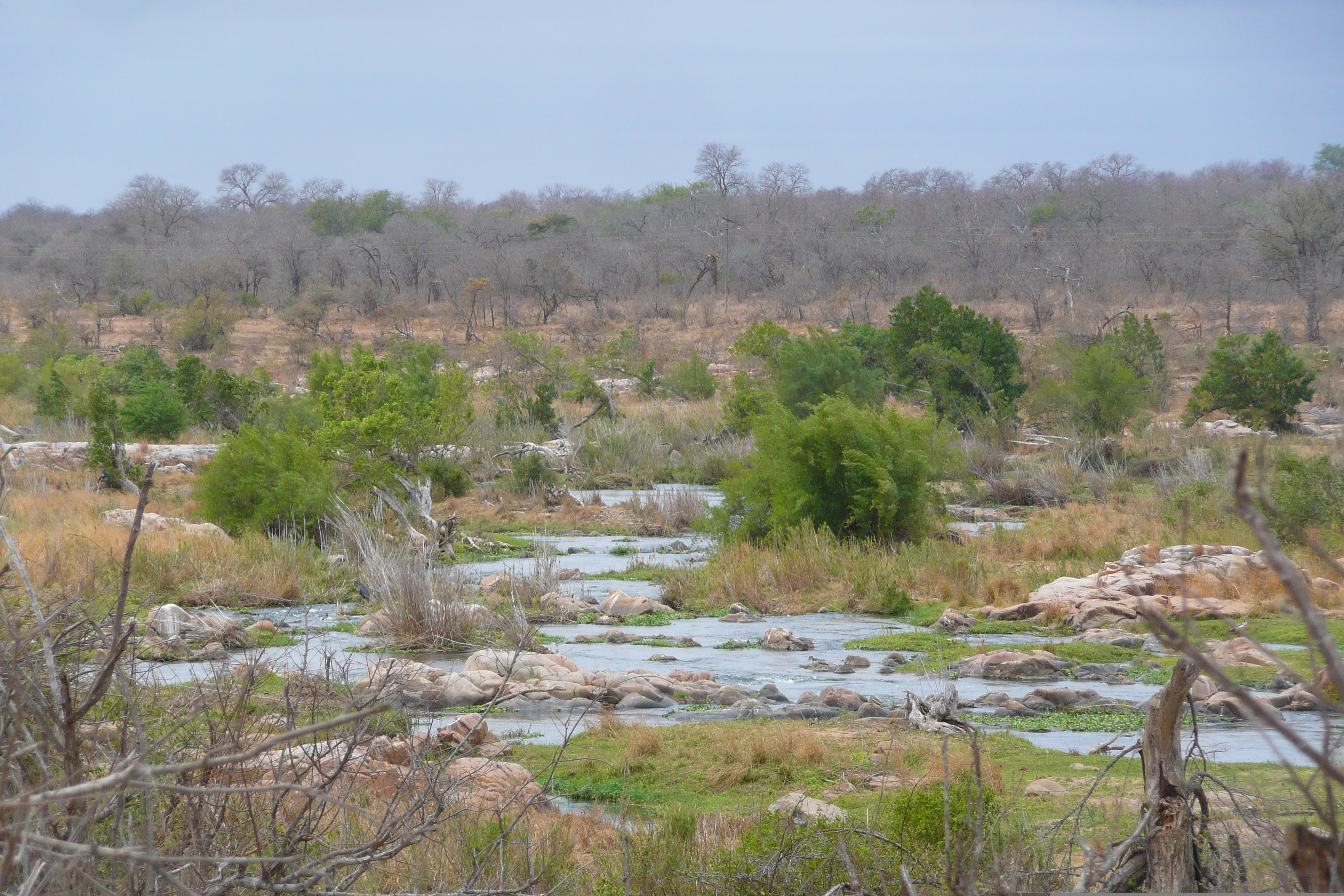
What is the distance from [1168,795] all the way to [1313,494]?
493 inches

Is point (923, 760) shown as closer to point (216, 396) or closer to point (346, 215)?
point (216, 396)

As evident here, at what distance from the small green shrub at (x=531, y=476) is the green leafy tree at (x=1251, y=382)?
14486 mm

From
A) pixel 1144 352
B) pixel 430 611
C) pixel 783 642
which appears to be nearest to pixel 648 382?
pixel 1144 352

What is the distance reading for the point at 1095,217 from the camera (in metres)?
64.4

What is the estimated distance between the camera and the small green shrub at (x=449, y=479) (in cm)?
2094

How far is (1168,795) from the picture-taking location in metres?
3.10

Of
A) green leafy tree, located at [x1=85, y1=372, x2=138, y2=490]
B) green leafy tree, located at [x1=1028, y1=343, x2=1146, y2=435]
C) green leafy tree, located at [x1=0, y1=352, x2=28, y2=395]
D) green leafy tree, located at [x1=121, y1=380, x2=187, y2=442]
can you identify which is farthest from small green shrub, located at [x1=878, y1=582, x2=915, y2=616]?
green leafy tree, located at [x1=0, y1=352, x2=28, y2=395]

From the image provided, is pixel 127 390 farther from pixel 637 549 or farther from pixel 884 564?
pixel 884 564

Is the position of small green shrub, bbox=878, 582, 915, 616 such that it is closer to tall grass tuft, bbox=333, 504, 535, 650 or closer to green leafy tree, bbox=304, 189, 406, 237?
tall grass tuft, bbox=333, 504, 535, 650

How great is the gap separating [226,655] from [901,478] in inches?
357

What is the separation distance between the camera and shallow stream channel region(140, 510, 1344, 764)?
7.00 m

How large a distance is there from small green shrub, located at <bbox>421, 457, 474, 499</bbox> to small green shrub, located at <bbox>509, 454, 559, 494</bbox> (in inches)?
37.4

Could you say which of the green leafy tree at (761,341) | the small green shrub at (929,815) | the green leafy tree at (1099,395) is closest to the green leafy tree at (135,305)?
the green leafy tree at (761,341)

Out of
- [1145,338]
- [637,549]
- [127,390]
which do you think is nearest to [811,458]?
[637,549]
